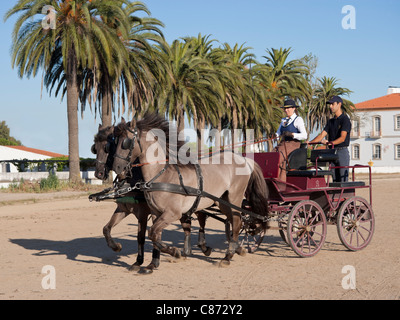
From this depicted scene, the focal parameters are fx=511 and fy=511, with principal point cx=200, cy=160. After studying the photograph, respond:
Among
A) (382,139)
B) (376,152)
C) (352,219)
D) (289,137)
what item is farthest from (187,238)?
(376,152)

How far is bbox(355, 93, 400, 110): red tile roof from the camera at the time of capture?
74.7m

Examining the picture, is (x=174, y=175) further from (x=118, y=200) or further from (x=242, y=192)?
(x=242, y=192)

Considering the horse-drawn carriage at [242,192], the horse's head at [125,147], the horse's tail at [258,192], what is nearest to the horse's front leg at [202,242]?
the horse-drawn carriage at [242,192]

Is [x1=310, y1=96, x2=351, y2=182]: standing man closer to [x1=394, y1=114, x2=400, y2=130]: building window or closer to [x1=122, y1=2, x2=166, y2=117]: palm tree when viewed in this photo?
[x1=122, y1=2, x2=166, y2=117]: palm tree

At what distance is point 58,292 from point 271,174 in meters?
4.29

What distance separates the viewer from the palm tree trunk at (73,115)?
2556 cm

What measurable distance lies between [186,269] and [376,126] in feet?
240

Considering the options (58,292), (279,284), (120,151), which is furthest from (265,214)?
(58,292)

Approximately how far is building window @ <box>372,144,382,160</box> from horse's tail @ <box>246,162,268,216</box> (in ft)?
233

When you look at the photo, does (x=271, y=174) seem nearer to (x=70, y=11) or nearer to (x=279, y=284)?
(x=279, y=284)

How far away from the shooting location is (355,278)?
23.1 feet

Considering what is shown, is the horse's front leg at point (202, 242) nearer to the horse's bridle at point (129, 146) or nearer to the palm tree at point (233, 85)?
the horse's bridle at point (129, 146)

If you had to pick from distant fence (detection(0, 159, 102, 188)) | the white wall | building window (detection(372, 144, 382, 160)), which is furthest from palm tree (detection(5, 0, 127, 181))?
building window (detection(372, 144, 382, 160))
